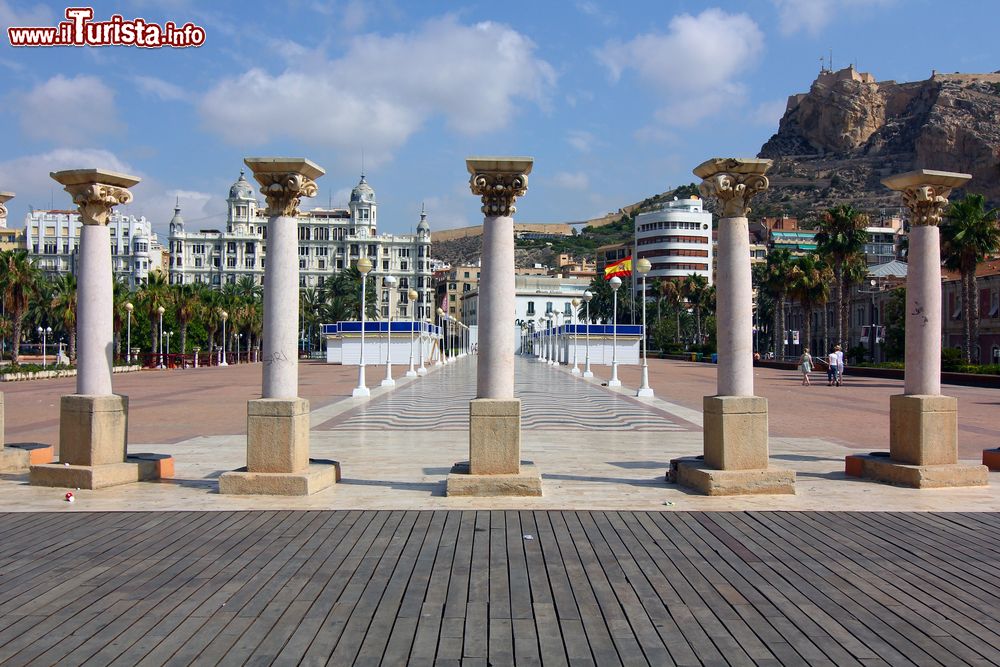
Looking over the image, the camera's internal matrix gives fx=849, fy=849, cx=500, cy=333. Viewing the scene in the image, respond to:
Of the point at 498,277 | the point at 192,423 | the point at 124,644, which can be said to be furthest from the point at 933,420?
the point at 192,423

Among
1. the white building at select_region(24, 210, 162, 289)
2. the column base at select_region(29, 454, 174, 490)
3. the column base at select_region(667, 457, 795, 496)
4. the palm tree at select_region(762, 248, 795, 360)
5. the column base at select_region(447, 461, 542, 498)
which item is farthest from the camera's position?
the white building at select_region(24, 210, 162, 289)

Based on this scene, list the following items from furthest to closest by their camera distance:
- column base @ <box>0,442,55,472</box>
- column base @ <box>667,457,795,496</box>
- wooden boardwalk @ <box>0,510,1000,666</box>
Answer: column base @ <box>0,442,55,472</box> → column base @ <box>667,457,795,496</box> → wooden boardwalk @ <box>0,510,1000,666</box>

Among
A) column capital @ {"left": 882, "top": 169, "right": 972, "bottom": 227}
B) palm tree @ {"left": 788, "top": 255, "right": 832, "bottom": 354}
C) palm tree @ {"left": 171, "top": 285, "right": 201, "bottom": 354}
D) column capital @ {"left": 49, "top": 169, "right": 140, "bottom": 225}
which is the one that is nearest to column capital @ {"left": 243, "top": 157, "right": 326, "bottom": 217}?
→ column capital @ {"left": 49, "top": 169, "right": 140, "bottom": 225}

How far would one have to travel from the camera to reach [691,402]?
84.9 ft

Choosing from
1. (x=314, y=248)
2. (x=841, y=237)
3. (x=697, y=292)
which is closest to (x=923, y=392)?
(x=841, y=237)

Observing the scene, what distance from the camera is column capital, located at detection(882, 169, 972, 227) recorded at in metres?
10.8

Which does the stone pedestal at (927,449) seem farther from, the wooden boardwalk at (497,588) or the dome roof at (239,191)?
the dome roof at (239,191)

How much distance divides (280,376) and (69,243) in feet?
473

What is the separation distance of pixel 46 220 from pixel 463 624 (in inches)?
5939

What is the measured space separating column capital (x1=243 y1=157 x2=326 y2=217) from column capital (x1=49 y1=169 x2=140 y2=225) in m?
1.96

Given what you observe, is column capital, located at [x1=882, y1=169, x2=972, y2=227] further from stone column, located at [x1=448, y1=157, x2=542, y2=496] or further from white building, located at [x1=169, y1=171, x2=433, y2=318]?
white building, located at [x1=169, y1=171, x2=433, y2=318]

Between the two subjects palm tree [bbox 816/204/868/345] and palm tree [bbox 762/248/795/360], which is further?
palm tree [bbox 762/248/795/360]

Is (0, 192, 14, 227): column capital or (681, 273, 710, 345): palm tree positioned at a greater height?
(681, 273, 710, 345): palm tree

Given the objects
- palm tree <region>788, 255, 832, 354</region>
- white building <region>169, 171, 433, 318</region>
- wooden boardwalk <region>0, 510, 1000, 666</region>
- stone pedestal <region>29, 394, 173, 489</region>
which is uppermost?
white building <region>169, 171, 433, 318</region>
